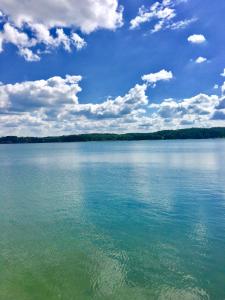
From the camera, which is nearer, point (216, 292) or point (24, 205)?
point (216, 292)

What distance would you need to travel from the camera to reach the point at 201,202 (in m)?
27.3

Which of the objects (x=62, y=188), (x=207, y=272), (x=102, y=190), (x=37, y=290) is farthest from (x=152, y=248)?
(x=62, y=188)

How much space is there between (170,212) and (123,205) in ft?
16.6

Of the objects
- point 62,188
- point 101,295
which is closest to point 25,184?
point 62,188

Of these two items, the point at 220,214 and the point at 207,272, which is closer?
the point at 207,272

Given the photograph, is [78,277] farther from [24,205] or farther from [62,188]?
[62,188]

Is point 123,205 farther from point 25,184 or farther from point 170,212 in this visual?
point 25,184

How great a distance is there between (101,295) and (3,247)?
8389 millimetres

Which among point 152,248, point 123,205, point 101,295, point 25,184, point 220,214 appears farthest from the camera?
point 25,184

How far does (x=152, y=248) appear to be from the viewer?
16625 millimetres

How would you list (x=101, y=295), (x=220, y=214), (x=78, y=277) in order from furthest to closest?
(x=220, y=214)
(x=78, y=277)
(x=101, y=295)

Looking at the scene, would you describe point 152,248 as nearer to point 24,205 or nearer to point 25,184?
point 24,205

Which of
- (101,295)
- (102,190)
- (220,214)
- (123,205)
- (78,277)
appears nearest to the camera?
(101,295)

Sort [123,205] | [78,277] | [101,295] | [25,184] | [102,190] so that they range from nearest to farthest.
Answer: [101,295] < [78,277] < [123,205] < [102,190] < [25,184]
